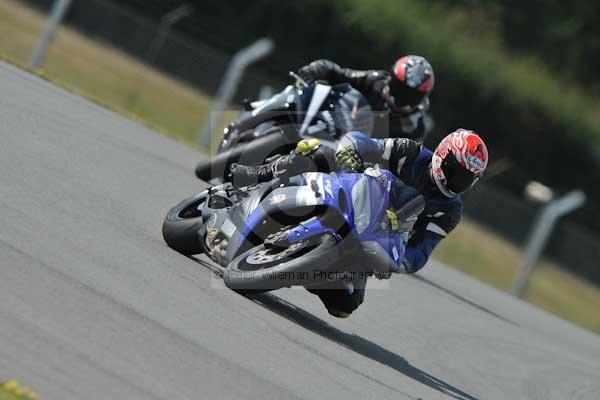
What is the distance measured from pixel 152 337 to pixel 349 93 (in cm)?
680

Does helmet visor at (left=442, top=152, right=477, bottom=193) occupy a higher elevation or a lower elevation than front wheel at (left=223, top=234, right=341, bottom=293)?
higher

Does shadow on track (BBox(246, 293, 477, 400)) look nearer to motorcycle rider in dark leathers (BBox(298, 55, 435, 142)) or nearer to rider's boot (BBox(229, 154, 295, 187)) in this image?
rider's boot (BBox(229, 154, 295, 187))

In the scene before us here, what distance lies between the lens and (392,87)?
1318 cm

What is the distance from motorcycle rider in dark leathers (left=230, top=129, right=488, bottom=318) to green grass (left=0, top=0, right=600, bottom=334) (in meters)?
10.9

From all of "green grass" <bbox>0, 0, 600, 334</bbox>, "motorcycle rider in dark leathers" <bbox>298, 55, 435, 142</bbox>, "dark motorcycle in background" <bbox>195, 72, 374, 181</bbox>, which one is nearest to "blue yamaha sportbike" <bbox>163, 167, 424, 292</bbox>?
"dark motorcycle in background" <bbox>195, 72, 374, 181</bbox>

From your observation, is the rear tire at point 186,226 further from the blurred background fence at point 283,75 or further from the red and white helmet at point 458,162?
the blurred background fence at point 283,75

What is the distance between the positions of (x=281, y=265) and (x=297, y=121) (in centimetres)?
508

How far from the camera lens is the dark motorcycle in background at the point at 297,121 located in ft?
41.8

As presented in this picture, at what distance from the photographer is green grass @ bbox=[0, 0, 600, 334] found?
798 inches

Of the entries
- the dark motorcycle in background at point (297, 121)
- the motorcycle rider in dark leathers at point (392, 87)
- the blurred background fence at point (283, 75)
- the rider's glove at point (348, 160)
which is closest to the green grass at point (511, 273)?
the blurred background fence at point (283, 75)

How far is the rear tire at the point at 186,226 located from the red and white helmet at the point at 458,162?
5.08ft

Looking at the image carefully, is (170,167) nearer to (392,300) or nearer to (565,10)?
(392,300)

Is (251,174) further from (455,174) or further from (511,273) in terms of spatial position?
(511,273)

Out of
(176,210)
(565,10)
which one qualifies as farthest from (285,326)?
(565,10)
